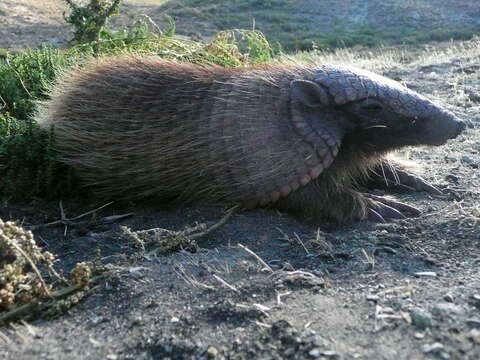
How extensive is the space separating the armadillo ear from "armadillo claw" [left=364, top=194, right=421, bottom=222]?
2.50ft

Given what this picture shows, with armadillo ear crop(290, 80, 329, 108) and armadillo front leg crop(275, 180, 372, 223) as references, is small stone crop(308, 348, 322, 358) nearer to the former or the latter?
armadillo front leg crop(275, 180, 372, 223)

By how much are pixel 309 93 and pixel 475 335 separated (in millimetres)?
2167

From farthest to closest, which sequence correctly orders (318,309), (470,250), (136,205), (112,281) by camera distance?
(136,205), (470,250), (112,281), (318,309)

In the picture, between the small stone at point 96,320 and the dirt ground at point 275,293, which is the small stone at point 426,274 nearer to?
the dirt ground at point 275,293

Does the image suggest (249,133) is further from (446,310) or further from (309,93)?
(446,310)

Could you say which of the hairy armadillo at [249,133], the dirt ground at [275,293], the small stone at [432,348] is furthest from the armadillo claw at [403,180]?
the small stone at [432,348]

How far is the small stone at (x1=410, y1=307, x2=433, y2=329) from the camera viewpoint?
254 centimetres

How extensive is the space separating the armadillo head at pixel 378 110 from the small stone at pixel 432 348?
2.15 meters

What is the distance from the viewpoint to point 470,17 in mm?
25750

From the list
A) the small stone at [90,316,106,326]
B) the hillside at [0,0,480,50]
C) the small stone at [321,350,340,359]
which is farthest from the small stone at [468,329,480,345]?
the hillside at [0,0,480,50]

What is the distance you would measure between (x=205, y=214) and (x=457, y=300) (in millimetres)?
1901

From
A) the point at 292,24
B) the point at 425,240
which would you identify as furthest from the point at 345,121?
the point at 292,24

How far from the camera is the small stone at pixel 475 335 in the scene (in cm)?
239

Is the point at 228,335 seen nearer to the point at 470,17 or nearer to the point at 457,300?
the point at 457,300
